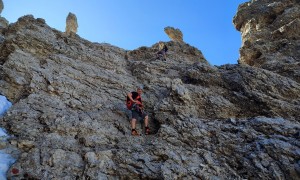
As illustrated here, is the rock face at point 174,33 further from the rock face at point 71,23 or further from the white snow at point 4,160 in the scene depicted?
the white snow at point 4,160

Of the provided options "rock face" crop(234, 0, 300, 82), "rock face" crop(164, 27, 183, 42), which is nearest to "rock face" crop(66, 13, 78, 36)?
"rock face" crop(164, 27, 183, 42)

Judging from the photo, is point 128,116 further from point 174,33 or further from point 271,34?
point 174,33

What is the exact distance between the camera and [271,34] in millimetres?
39312

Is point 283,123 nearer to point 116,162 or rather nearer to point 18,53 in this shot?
point 116,162

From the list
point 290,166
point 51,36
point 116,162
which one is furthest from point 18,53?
point 290,166

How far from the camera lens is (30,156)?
12.8 meters

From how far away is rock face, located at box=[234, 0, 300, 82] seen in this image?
29.2 m

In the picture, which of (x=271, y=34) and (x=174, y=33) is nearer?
(x=271, y=34)

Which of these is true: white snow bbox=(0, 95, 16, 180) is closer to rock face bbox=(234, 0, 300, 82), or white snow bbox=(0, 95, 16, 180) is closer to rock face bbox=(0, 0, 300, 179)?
rock face bbox=(0, 0, 300, 179)

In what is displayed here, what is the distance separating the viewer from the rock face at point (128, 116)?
1273 centimetres

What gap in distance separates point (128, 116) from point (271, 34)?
2941cm

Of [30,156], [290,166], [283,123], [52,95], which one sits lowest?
[30,156]

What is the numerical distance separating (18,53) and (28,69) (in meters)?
2.48

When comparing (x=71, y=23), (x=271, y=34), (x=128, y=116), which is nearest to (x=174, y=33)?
(x=271, y=34)
